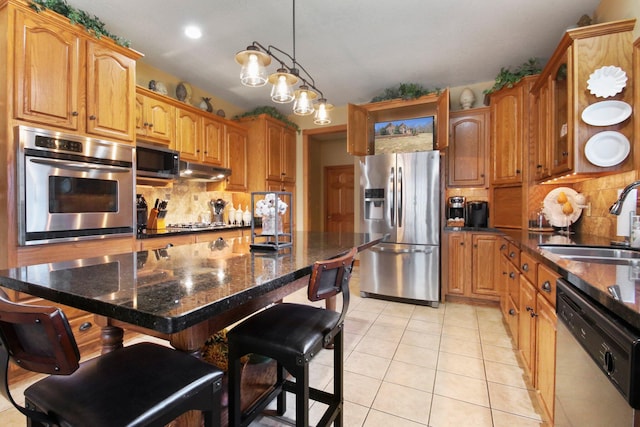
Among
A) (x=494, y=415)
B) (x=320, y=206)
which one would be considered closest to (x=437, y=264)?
(x=494, y=415)

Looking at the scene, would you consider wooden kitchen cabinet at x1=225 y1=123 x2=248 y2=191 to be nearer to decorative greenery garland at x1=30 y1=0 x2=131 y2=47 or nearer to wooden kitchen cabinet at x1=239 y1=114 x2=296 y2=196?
wooden kitchen cabinet at x1=239 y1=114 x2=296 y2=196

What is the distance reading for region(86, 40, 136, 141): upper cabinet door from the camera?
228 cm

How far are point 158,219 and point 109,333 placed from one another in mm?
2439

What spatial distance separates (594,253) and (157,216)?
3737 millimetres

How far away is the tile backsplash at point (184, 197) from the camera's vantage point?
11.2ft

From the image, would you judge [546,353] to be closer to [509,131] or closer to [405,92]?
[509,131]

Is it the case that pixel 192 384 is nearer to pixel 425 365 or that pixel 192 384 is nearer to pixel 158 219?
pixel 425 365

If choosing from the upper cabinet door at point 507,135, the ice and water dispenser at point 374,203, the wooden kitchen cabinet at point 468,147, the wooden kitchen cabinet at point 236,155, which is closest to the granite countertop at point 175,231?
the wooden kitchen cabinet at point 236,155

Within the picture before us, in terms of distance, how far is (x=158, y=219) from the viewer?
3312 millimetres

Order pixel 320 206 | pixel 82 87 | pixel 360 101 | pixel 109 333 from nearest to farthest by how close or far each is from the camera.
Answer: pixel 109 333, pixel 82 87, pixel 360 101, pixel 320 206

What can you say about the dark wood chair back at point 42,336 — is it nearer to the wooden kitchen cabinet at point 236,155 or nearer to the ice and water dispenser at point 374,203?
the ice and water dispenser at point 374,203

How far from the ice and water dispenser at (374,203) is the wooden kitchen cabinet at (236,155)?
1.85 meters

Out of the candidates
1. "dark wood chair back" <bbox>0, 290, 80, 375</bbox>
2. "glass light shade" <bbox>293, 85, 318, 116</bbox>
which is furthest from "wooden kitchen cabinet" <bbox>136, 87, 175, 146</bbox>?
"dark wood chair back" <bbox>0, 290, 80, 375</bbox>

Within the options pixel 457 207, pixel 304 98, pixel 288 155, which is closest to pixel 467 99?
pixel 457 207
